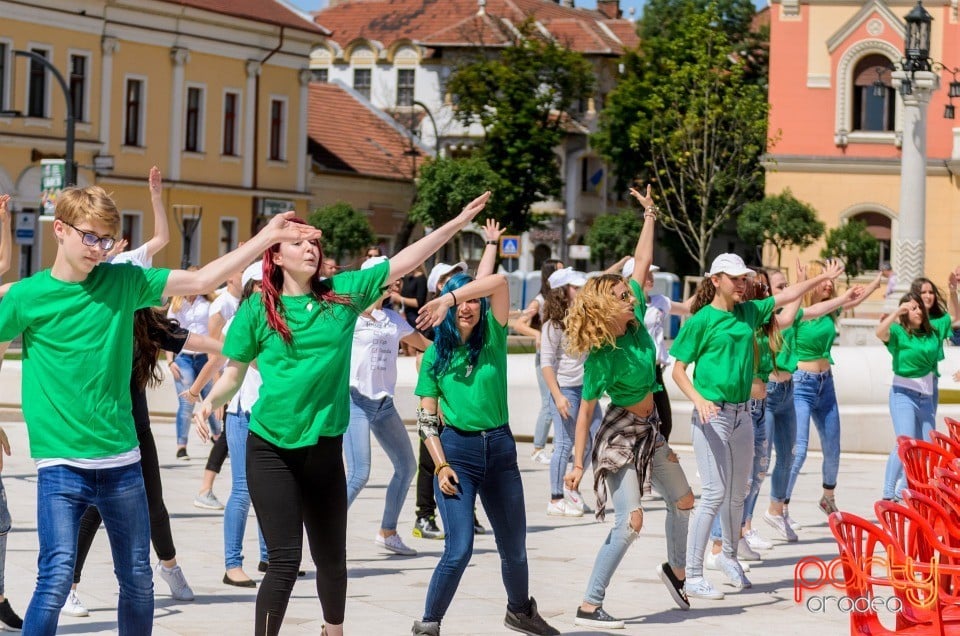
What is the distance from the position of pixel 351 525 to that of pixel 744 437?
12.2ft

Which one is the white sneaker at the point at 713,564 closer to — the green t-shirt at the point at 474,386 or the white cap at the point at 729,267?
the white cap at the point at 729,267

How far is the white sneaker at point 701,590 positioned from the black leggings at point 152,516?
2817 millimetres

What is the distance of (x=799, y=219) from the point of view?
55.5m

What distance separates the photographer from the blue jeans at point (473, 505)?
8117 mm

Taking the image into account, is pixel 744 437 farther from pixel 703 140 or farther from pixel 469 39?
pixel 469 39

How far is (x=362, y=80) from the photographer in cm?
8000

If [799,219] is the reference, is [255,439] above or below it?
below

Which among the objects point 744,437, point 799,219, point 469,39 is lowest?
point 744,437

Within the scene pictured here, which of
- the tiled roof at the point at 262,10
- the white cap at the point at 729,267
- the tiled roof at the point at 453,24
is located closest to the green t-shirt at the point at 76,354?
the white cap at the point at 729,267

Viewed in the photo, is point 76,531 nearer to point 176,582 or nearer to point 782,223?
point 176,582

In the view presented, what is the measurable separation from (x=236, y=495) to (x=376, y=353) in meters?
1.80

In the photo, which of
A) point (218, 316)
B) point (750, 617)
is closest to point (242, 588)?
point (218, 316)

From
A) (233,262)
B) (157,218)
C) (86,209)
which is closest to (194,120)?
(157,218)

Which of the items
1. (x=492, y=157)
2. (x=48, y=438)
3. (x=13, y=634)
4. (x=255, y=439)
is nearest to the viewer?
(x=48, y=438)
